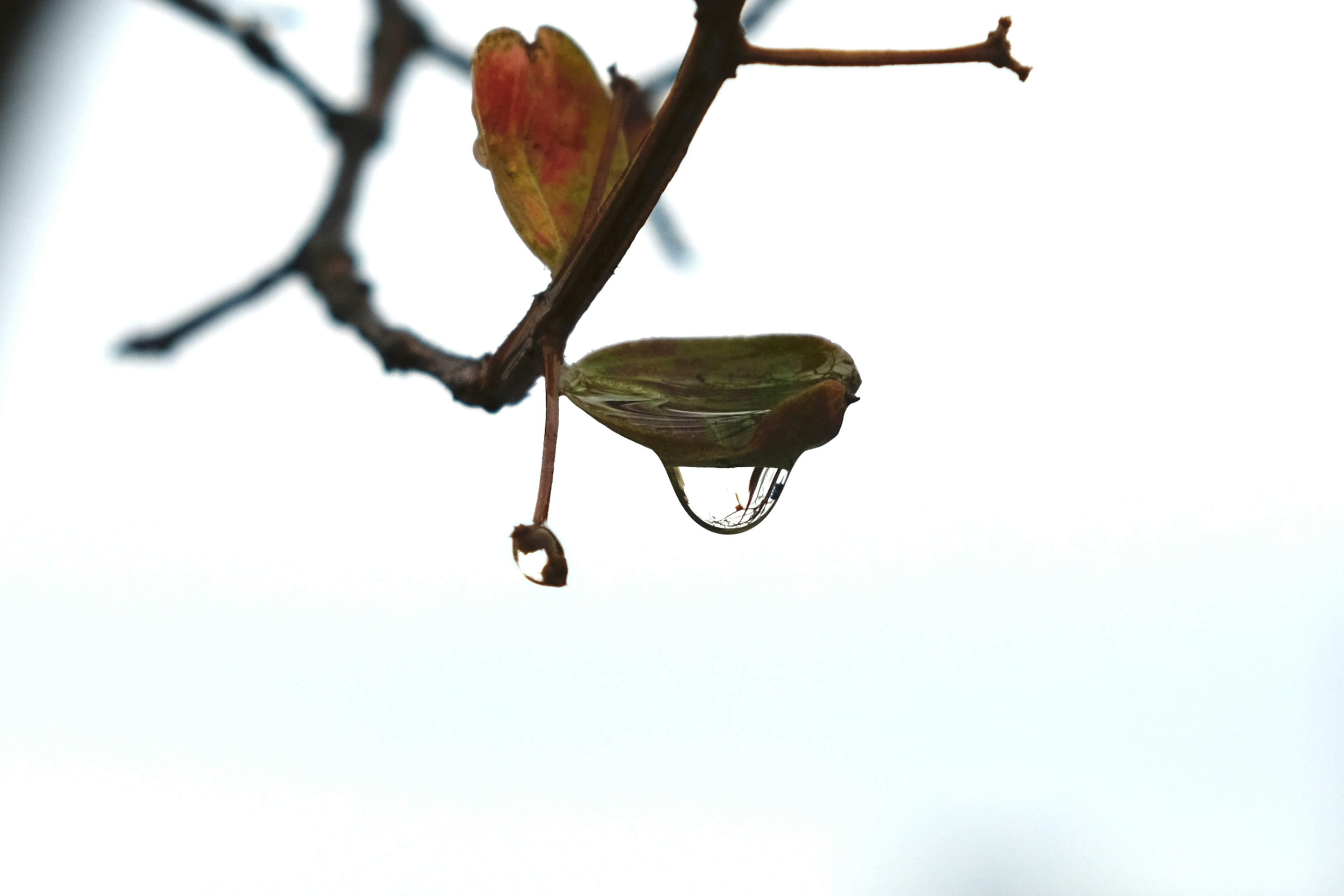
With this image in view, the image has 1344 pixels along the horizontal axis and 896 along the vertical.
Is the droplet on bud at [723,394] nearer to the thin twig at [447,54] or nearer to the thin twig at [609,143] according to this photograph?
the thin twig at [609,143]

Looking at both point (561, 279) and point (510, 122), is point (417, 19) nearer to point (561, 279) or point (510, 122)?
point (510, 122)

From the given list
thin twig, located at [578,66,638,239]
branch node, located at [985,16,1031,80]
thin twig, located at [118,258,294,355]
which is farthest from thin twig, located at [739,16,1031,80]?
thin twig, located at [118,258,294,355]

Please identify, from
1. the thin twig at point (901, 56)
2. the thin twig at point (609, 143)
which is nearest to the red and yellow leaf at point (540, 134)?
the thin twig at point (609, 143)

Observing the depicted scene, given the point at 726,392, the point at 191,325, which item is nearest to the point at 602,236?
the point at 726,392

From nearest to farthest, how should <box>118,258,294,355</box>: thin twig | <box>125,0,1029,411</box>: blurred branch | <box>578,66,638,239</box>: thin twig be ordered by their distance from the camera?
<box>125,0,1029,411</box>: blurred branch < <box>578,66,638,239</box>: thin twig < <box>118,258,294,355</box>: thin twig

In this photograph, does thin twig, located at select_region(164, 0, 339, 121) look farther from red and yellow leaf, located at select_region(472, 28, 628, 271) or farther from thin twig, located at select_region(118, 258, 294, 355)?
red and yellow leaf, located at select_region(472, 28, 628, 271)

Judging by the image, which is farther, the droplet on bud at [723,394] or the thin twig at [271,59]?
the thin twig at [271,59]
